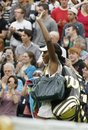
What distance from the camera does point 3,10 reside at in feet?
45.0

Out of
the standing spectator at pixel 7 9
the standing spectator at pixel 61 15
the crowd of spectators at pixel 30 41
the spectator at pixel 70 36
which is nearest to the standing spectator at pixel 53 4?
the crowd of spectators at pixel 30 41

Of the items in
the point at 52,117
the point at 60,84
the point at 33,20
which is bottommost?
the point at 52,117

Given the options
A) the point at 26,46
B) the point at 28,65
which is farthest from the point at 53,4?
the point at 28,65

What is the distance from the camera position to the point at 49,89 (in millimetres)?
4688

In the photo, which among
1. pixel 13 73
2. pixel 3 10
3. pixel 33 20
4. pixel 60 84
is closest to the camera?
pixel 60 84

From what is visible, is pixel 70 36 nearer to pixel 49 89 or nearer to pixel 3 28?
pixel 3 28

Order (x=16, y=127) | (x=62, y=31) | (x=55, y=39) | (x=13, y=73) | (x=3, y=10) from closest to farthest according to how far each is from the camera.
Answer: (x=16, y=127)
(x=13, y=73)
(x=55, y=39)
(x=62, y=31)
(x=3, y=10)

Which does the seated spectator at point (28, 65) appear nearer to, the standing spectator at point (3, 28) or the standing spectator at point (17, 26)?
the standing spectator at point (17, 26)

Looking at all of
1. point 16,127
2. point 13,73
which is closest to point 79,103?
point 16,127

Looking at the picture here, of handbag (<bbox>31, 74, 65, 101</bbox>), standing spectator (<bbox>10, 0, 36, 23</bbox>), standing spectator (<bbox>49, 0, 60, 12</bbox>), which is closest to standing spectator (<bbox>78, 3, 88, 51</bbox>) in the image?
standing spectator (<bbox>10, 0, 36, 23</bbox>)

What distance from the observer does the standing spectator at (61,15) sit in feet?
38.8

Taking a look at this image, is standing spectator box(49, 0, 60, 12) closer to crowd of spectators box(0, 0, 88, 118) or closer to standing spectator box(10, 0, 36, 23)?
crowd of spectators box(0, 0, 88, 118)

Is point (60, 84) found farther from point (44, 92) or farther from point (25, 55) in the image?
point (25, 55)

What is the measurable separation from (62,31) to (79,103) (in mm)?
6817
